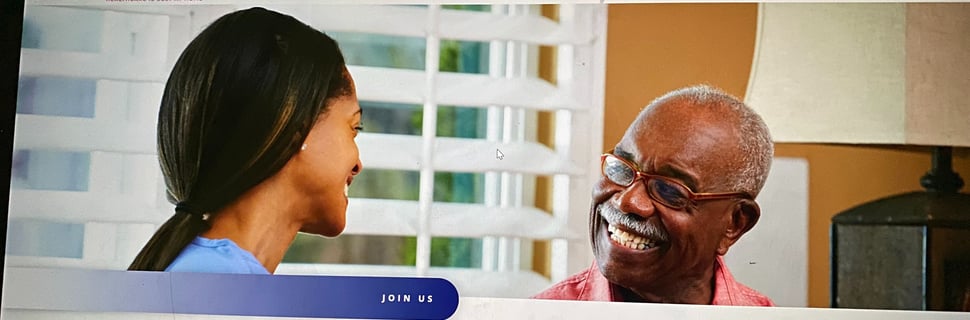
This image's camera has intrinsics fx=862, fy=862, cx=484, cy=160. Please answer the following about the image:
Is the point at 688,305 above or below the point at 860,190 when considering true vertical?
below

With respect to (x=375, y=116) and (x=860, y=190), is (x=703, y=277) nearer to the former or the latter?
(x=860, y=190)

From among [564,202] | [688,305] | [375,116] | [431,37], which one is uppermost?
[431,37]

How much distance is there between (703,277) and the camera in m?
1.09

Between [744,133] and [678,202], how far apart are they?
0.12 meters

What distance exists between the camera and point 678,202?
1.06 m

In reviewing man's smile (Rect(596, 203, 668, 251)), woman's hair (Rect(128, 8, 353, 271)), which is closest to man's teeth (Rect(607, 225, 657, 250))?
man's smile (Rect(596, 203, 668, 251))

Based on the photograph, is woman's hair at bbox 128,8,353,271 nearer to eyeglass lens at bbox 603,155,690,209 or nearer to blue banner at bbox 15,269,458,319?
blue banner at bbox 15,269,458,319

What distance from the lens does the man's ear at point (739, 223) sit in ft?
3.53

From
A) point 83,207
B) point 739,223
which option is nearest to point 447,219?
point 739,223

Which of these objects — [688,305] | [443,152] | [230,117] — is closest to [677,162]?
[688,305]

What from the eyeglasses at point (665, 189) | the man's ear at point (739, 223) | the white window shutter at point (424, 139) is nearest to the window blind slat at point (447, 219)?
the white window shutter at point (424, 139)

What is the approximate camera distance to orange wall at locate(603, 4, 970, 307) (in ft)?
3.57

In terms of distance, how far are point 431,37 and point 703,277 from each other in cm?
47

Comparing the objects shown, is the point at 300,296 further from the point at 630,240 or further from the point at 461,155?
the point at 630,240
